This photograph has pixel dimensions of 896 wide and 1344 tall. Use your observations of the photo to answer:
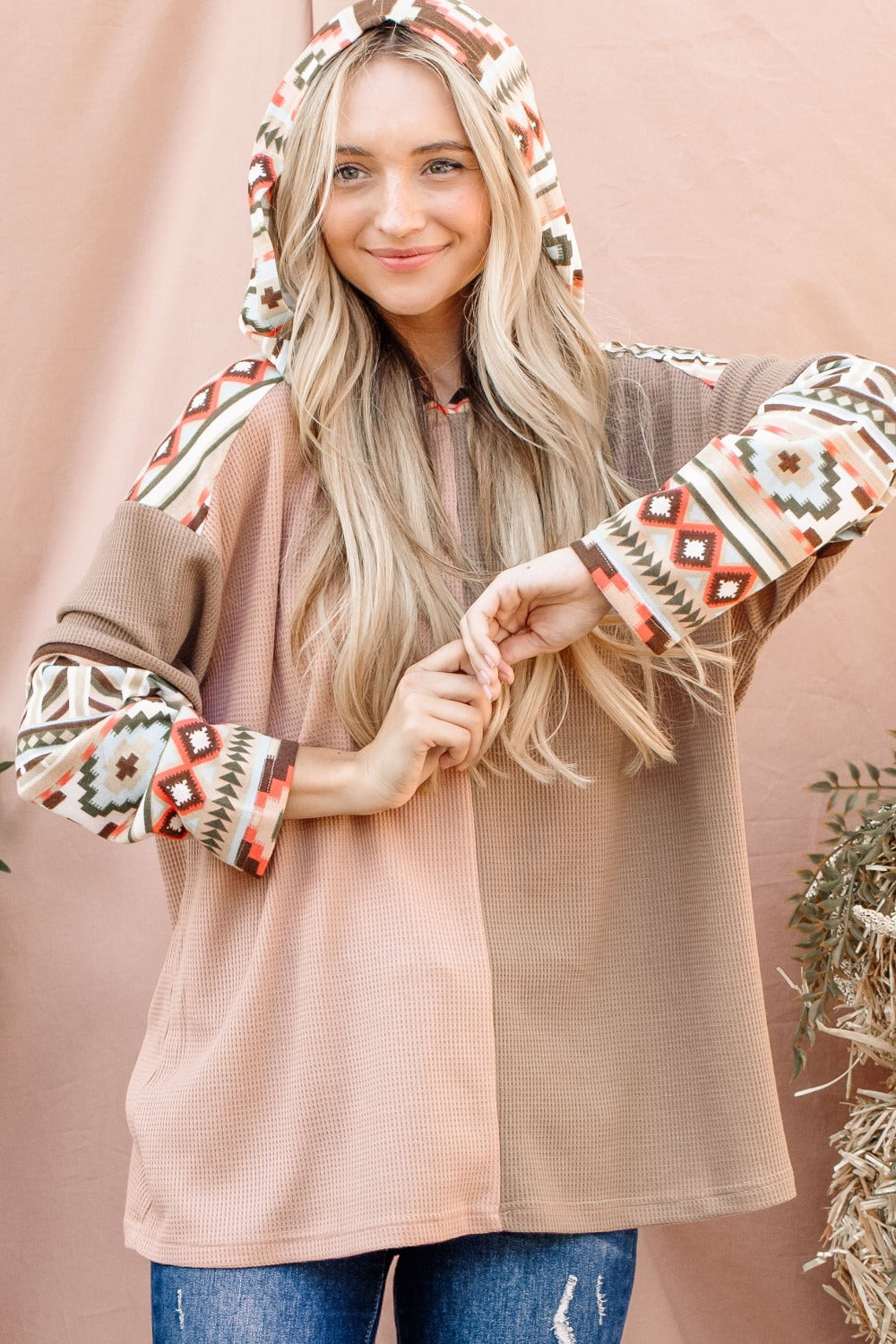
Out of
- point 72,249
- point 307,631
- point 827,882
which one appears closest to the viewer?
point 307,631

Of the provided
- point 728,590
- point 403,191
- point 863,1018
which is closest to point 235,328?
point 403,191

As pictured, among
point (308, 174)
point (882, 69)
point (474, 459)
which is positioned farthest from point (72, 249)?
point (882, 69)

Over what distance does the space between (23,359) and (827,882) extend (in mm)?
1120

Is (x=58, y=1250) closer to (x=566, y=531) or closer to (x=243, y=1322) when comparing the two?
(x=243, y=1322)

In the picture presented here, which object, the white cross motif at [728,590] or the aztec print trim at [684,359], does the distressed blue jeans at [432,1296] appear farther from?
the aztec print trim at [684,359]

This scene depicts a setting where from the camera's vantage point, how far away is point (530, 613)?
1.11 meters

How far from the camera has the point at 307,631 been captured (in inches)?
46.6

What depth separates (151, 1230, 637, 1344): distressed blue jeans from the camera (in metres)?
1.09

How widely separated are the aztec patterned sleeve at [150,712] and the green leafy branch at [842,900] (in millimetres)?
655

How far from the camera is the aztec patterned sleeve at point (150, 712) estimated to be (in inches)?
42.8

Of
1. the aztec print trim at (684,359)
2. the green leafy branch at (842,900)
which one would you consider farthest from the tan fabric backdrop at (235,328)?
the aztec print trim at (684,359)

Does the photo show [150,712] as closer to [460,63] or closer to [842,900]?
[460,63]

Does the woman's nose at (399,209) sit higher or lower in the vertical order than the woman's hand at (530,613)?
higher

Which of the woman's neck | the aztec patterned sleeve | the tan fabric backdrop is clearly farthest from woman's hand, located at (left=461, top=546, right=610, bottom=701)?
the tan fabric backdrop
